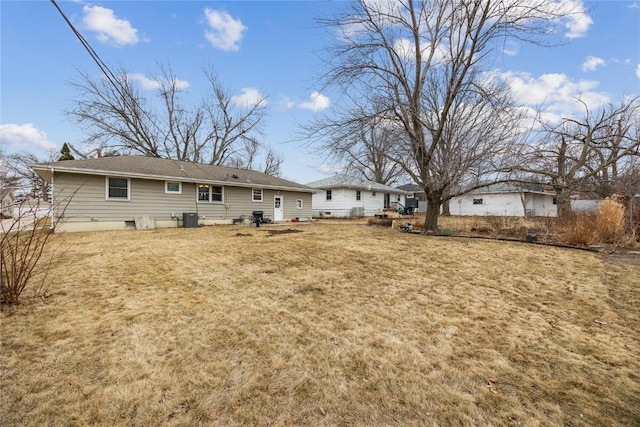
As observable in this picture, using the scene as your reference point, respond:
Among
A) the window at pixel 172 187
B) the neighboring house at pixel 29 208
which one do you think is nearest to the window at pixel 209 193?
the window at pixel 172 187

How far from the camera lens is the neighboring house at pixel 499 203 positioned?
85.7 ft

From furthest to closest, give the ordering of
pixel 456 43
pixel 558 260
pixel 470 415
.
→ pixel 456 43 → pixel 558 260 → pixel 470 415

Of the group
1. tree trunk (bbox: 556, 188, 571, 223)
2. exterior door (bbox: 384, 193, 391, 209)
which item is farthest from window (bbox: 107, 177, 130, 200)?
exterior door (bbox: 384, 193, 391, 209)

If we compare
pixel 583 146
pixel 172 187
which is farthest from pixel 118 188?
pixel 583 146

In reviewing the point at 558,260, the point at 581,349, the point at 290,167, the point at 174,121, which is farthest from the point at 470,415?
the point at 290,167

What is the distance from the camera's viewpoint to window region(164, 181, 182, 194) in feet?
44.6

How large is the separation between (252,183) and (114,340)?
1411cm

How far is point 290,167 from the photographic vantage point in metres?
38.8

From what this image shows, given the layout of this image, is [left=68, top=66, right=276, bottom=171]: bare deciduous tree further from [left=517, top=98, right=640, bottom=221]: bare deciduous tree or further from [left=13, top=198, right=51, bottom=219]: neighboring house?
[left=517, top=98, right=640, bottom=221]: bare deciduous tree

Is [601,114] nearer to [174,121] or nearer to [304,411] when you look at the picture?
[304,411]

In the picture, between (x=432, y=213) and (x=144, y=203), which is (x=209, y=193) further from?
(x=432, y=213)

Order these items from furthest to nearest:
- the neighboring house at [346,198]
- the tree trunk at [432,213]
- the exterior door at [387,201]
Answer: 1. the exterior door at [387,201]
2. the neighboring house at [346,198]
3. the tree trunk at [432,213]

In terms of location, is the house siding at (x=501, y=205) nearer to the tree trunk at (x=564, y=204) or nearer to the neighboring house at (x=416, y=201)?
the neighboring house at (x=416, y=201)

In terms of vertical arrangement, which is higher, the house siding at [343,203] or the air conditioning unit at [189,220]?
the house siding at [343,203]
